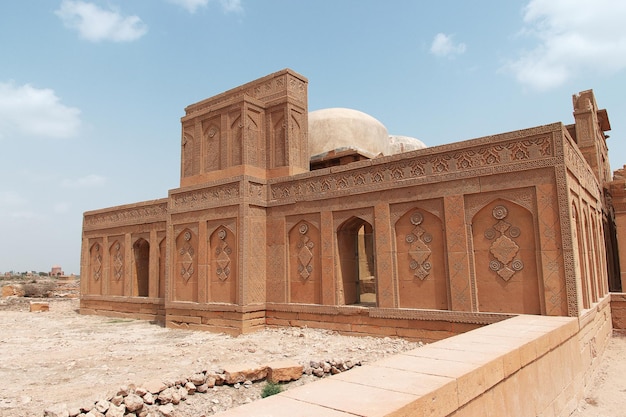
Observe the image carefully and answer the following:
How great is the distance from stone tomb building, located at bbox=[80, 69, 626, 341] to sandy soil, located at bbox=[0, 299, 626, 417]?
0.85 meters

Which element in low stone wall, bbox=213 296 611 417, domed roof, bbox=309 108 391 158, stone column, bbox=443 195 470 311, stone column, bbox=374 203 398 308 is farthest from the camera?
domed roof, bbox=309 108 391 158

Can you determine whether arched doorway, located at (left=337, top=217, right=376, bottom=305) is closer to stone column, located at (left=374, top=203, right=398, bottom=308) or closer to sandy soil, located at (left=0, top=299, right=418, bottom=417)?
stone column, located at (left=374, top=203, right=398, bottom=308)

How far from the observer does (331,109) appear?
15.9m

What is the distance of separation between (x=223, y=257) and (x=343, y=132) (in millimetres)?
6030

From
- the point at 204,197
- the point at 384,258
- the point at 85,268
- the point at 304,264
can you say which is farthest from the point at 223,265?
the point at 85,268

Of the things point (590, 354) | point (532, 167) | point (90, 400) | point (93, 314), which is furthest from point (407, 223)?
point (93, 314)

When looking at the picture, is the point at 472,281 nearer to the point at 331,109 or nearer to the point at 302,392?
the point at 302,392

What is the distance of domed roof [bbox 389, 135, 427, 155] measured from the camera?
17.8 metres

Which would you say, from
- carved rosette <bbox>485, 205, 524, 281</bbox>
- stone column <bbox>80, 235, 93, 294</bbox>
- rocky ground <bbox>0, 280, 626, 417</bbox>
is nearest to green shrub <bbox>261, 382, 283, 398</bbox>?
rocky ground <bbox>0, 280, 626, 417</bbox>

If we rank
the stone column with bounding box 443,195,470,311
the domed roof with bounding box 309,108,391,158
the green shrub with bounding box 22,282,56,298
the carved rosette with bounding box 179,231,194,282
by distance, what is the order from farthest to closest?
the green shrub with bounding box 22,282,56,298 → the domed roof with bounding box 309,108,391,158 → the carved rosette with bounding box 179,231,194,282 → the stone column with bounding box 443,195,470,311

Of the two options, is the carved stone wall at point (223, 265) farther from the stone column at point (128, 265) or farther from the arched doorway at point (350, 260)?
the stone column at point (128, 265)

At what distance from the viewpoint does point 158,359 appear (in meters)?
8.21

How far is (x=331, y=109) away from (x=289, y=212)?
6257 millimetres

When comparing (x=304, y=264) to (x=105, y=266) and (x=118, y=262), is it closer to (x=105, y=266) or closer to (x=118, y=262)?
(x=118, y=262)
